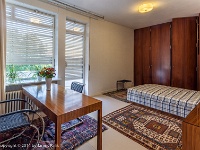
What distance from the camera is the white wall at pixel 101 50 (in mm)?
3396

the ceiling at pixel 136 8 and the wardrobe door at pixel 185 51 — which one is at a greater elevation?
the ceiling at pixel 136 8

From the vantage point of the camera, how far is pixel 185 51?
4.19m

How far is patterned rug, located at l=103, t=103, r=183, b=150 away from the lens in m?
1.93

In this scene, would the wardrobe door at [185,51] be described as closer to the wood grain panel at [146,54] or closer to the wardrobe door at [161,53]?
the wardrobe door at [161,53]

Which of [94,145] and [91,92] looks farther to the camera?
[91,92]

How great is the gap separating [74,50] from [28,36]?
52.9 inches

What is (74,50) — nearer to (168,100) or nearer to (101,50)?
(101,50)

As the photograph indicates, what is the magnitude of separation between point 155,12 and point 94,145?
3.92m

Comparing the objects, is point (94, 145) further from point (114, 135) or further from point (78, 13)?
point (78, 13)

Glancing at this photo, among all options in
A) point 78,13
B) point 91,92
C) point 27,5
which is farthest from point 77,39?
point 91,92

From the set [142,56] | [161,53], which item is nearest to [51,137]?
[161,53]

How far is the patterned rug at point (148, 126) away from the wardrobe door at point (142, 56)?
2.55 meters

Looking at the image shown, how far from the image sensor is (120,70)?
536cm

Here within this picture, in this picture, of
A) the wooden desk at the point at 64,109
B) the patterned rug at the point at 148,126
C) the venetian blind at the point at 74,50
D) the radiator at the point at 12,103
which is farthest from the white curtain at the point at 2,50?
the patterned rug at the point at 148,126
